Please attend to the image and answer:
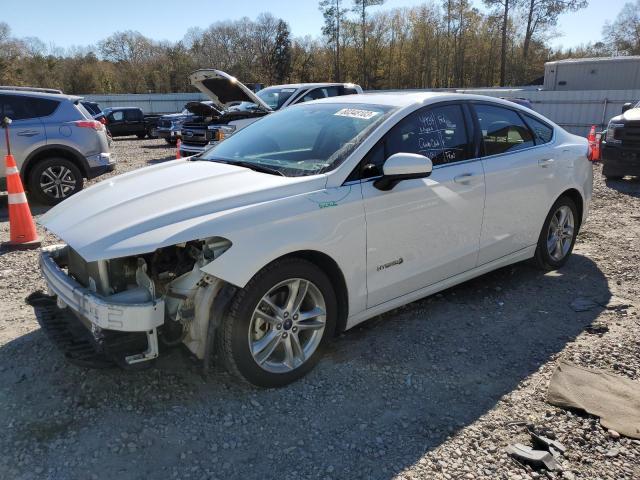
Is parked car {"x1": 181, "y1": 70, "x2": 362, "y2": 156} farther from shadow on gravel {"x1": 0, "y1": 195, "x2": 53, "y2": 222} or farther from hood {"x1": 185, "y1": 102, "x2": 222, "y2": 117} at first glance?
shadow on gravel {"x1": 0, "y1": 195, "x2": 53, "y2": 222}

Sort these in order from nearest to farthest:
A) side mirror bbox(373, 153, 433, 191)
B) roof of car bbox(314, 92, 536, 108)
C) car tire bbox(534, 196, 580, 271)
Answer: side mirror bbox(373, 153, 433, 191), roof of car bbox(314, 92, 536, 108), car tire bbox(534, 196, 580, 271)

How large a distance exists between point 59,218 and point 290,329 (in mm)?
1622

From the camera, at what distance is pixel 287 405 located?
2.95 m

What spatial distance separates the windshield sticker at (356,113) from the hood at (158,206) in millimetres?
782

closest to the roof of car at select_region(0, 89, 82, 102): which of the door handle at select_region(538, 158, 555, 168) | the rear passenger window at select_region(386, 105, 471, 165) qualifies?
the rear passenger window at select_region(386, 105, 471, 165)

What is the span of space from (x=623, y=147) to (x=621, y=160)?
0.82 ft

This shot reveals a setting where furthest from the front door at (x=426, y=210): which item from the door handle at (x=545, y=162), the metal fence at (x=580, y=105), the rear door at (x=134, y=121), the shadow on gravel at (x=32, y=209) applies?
the rear door at (x=134, y=121)

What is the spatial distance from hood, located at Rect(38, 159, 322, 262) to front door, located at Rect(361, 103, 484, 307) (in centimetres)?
55

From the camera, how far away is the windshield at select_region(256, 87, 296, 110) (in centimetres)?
1211

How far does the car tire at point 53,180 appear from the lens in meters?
8.10

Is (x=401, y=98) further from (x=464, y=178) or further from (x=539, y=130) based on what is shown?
(x=539, y=130)

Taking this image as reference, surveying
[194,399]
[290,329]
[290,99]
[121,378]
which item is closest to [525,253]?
[290,329]

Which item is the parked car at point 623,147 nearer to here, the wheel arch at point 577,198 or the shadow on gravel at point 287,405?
the wheel arch at point 577,198

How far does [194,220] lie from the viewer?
2705 mm
